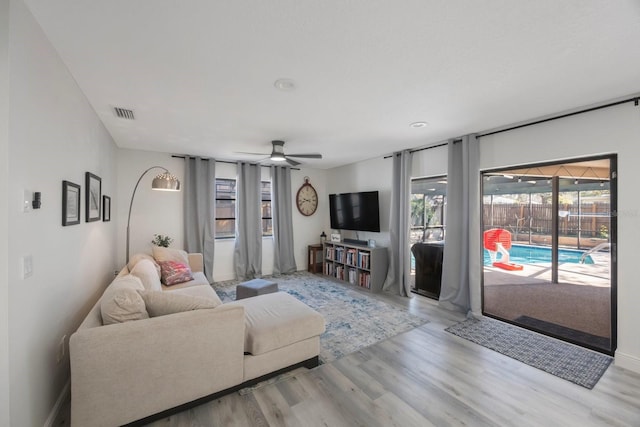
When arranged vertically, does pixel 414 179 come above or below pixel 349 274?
above

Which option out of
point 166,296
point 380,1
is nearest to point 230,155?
point 166,296

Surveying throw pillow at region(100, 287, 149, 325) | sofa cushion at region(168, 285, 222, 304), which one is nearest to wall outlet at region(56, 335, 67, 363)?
throw pillow at region(100, 287, 149, 325)

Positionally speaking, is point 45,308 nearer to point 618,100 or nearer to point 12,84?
point 12,84

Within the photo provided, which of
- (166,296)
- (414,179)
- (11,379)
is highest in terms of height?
(414,179)

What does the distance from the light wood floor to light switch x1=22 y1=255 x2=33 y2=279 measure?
1278mm

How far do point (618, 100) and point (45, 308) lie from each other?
4.94 metres

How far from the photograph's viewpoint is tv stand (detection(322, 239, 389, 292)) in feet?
16.3

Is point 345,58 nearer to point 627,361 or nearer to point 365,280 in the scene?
point 627,361

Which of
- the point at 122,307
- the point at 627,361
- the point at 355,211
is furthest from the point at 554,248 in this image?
the point at 122,307

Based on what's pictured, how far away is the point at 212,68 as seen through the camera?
2064 mm

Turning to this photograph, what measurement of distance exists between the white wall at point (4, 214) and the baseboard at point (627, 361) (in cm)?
453

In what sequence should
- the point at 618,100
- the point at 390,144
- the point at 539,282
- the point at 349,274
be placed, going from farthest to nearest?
the point at 349,274, the point at 390,144, the point at 539,282, the point at 618,100

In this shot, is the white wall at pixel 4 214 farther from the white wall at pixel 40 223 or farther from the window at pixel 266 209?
the window at pixel 266 209

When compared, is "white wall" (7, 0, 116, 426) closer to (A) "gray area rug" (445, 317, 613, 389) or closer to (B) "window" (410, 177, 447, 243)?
(A) "gray area rug" (445, 317, 613, 389)
